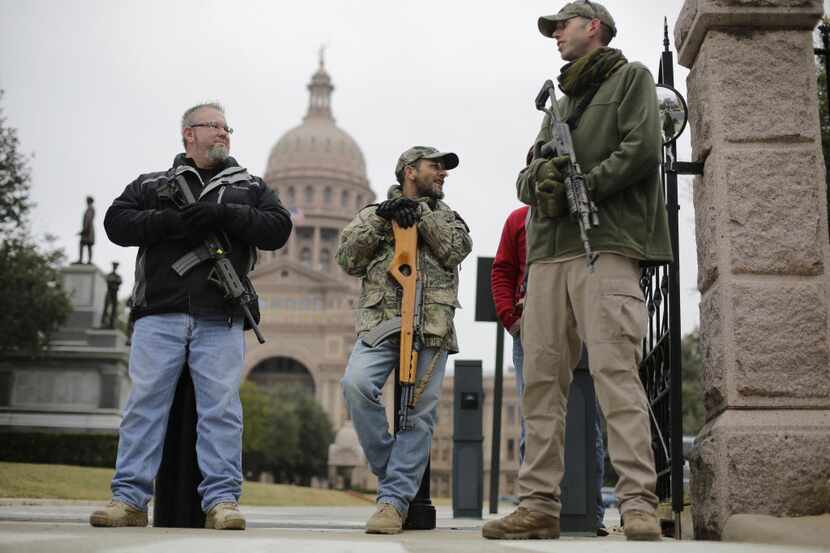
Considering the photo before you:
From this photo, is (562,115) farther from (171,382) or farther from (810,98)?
(171,382)

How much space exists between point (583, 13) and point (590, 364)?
5.41ft

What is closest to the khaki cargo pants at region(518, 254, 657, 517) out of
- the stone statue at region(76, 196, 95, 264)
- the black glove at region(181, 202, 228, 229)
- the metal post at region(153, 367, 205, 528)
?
the black glove at region(181, 202, 228, 229)

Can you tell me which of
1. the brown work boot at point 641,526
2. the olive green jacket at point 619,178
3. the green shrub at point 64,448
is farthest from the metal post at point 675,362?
the green shrub at point 64,448

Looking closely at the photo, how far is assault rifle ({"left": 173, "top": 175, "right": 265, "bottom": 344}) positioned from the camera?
5.68m

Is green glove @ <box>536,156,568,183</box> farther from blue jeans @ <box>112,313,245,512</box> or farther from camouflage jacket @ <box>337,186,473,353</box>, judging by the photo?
blue jeans @ <box>112,313,245,512</box>

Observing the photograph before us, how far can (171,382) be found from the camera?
18.6 feet

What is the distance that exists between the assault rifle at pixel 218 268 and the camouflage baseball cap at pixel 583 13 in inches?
79.3

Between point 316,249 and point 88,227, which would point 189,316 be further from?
point 316,249

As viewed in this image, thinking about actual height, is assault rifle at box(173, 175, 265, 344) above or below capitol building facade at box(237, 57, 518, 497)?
below

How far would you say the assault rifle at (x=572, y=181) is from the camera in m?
4.72

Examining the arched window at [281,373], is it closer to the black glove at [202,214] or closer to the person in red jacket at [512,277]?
the person in red jacket at [512,277]

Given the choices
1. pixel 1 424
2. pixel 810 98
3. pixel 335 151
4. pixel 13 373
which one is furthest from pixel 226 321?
pixel 335 151

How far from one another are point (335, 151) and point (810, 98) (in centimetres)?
11547

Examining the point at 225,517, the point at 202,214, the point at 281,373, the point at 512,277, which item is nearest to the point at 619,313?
the point at 225,517
